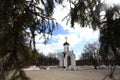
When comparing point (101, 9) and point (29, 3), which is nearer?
point (29, 3)

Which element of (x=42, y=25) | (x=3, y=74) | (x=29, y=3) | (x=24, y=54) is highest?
(x=29, y=3)

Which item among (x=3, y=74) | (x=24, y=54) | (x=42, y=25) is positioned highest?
(x=42, y=25)

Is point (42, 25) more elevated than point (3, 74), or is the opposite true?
point (42, 25)

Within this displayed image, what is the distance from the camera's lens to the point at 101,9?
9.75ft

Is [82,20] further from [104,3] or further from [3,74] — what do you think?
[3,74]

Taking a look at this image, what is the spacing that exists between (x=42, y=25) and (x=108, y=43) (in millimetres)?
770

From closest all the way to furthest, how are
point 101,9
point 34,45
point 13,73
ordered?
point 13,73
point 34,45
point 101,9

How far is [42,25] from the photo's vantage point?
2576 mm

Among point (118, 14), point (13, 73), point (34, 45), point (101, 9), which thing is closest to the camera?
point (13, 73)

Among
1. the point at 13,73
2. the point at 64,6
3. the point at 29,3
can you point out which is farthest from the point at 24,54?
the point at 64,6

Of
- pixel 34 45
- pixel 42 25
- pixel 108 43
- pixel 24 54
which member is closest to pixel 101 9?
pixel 108 43

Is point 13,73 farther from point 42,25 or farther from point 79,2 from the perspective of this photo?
point 79,2

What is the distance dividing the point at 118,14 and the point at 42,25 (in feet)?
2.50

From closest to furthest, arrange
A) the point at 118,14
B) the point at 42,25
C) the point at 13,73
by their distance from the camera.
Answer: the point at 13,73 < the point at 42,25 < the point at 118,14
